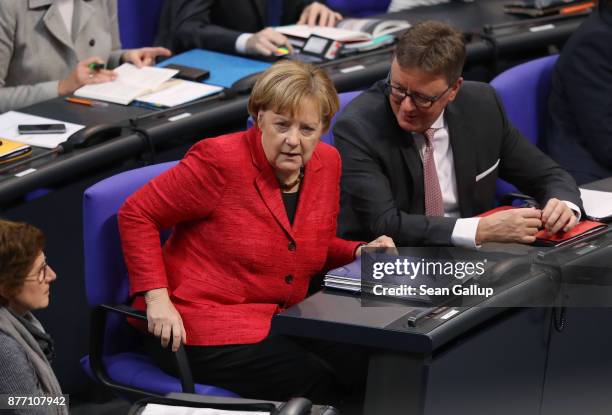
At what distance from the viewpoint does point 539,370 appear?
98.6 inches

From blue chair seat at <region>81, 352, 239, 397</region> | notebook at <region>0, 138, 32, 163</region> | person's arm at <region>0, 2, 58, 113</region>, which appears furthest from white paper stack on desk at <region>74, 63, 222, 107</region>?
blue chair seat at <region>81, 352, 239, 397</region>

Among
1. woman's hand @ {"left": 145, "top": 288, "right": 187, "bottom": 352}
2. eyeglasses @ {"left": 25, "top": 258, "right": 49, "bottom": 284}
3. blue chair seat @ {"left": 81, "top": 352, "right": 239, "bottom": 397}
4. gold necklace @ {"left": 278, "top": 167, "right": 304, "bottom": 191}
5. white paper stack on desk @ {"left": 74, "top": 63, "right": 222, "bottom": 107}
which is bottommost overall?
blue chair seat @ {"left": 81, "top": 352, "right": 239, "bottom": 397}

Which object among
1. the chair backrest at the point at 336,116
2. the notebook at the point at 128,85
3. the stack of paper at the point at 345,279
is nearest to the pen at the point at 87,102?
the notebook at the point at 128,85

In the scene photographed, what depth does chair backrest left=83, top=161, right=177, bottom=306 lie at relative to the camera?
252 centimetres

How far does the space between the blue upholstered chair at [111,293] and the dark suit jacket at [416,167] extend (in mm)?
581

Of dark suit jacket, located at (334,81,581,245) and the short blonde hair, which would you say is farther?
dark suit jacket, located at (334,81,581,245)

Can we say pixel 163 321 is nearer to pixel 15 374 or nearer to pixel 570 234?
pixel 15 374

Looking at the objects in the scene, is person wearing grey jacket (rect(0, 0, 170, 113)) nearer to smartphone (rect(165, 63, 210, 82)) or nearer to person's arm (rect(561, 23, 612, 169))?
smartphone (rect(165, 63, 210, 82))

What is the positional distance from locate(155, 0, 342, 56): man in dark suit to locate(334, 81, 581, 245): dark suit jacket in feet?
3.89

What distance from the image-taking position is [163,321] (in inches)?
95.7

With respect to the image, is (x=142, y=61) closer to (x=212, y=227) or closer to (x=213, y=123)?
(x=213, y=123)

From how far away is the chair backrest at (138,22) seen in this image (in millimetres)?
4434

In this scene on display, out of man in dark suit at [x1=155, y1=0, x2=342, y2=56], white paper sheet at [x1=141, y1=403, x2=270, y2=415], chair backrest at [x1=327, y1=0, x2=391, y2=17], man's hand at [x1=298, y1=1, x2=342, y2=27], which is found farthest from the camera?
chair backrest at [x1=327, y1=0, x2=391, y2=17]

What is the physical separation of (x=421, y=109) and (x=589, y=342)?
737 mm
